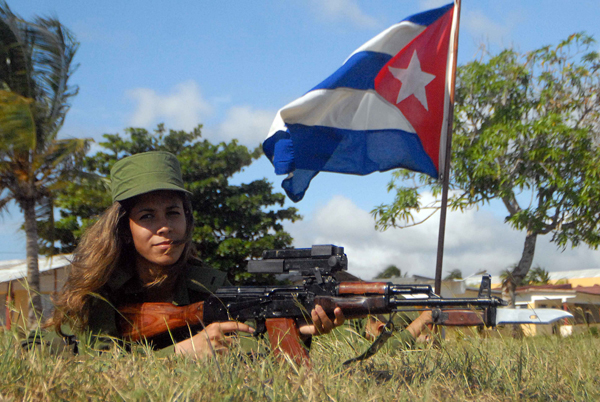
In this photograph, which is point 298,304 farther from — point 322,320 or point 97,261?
point 97,261

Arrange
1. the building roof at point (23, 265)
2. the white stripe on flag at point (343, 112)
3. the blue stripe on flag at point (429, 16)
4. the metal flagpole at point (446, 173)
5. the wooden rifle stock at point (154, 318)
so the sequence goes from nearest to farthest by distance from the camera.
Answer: the wooden rifle stock at point (154, 318) → the metal flagpole at point (446, 173) → the white stripe on flag at point (343, 112) → the blue stripe on flag at point (429, 16) → the building roof at point (23, 265)

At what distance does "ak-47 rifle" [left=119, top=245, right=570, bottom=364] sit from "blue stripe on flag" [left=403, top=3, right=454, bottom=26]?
15.3 feet

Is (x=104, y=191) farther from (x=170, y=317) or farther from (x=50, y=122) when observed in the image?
(x=170, y=317)

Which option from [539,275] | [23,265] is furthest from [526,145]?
[539,275]

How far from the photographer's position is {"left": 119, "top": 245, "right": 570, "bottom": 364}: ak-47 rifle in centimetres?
229

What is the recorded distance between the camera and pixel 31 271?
14.9 m

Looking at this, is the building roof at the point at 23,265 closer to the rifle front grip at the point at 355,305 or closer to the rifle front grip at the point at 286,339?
the rifle front grip at the point at 286,339

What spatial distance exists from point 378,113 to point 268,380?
190 inches

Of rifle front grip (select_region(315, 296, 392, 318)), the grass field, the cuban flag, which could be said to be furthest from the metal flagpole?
rifle front grip (select_region(315, 296, 392, 318))

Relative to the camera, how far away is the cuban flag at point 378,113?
6109 millimetres

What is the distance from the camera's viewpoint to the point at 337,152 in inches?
249

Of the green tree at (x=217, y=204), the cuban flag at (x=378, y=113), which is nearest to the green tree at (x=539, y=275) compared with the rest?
the green tree at (x=217, y=204)

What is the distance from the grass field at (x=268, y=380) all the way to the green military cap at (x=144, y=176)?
850 mm

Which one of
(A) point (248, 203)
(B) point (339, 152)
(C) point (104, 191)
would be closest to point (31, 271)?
(C) point (104, 191)
